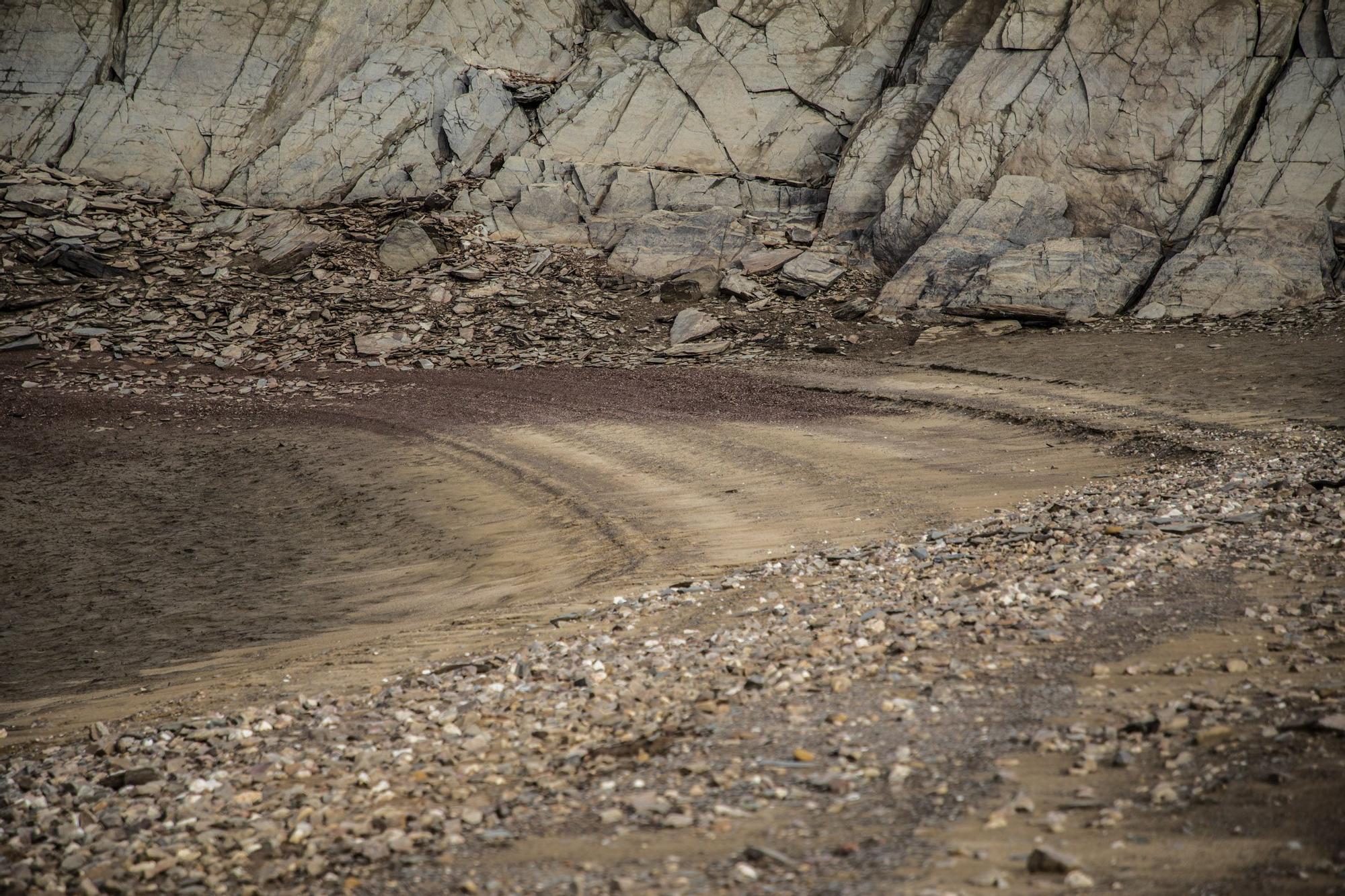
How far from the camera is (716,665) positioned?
528 centimetres

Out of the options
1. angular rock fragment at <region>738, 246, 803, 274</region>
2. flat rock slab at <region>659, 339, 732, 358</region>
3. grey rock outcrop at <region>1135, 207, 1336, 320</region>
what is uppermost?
angular rock fragment at <region>738, 246, 803, 274</region>

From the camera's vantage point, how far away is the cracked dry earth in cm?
350

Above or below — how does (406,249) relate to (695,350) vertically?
above

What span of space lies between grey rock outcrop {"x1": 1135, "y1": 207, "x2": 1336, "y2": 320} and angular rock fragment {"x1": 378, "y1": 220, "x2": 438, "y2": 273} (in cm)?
1604

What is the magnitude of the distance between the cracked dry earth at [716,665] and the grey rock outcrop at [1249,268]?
188 inches

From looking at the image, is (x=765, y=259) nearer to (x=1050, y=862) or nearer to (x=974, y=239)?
(x=974, y=239)

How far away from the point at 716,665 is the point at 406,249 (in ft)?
65.0

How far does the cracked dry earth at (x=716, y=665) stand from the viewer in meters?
3.50

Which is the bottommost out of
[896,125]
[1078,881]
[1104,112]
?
[1078,881]

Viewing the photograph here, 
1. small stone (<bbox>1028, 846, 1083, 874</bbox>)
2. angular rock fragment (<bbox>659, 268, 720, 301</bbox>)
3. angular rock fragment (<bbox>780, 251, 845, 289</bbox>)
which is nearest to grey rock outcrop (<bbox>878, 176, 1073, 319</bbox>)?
angular rock fragment (<bbox>780, 251, 845, 289</bbox>)

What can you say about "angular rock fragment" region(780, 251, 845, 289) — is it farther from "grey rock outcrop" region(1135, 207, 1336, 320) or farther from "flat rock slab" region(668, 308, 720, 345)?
"grey rock outcrop" region(1135, 207, 1336, 320)

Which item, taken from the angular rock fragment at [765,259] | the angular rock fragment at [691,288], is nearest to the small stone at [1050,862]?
the angular rock fragment at [691,288]

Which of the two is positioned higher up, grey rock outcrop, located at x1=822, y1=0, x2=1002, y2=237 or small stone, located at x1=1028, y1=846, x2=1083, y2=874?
grey rock outcrop, located at x1=822, y1=0, x2=1002, y2=237

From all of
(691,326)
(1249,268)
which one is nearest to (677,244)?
(691,326)
